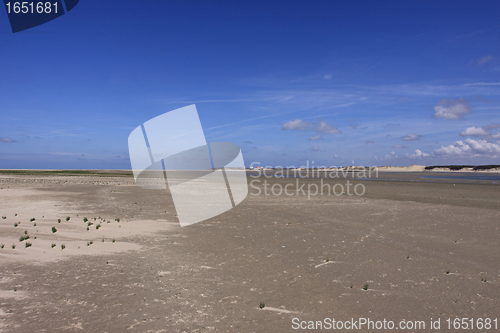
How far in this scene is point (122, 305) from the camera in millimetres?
6547

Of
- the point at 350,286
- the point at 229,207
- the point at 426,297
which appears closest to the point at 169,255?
the point at 350,286

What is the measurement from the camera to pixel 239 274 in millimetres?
8680

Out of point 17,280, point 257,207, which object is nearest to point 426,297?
point 17,280

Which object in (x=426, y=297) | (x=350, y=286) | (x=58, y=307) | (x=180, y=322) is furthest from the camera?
(x=350, y=286)

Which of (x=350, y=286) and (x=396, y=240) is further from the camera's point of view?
(x=396, y=240)

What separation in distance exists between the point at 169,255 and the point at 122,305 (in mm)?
4009

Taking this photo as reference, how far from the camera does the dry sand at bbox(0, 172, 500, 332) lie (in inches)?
243

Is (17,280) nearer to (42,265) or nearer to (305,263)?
(42,265)

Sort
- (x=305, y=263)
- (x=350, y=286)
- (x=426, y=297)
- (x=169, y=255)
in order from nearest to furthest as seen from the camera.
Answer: (x=426, y=297), (x=350, y=286), (x=305, y=263), (x=169, y=255)

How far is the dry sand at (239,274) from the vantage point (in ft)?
20.2

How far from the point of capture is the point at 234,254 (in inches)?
424

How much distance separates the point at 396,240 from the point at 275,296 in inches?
321

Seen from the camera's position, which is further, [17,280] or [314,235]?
[314,235]

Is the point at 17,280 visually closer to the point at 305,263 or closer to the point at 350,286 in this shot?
the point at 305,263
